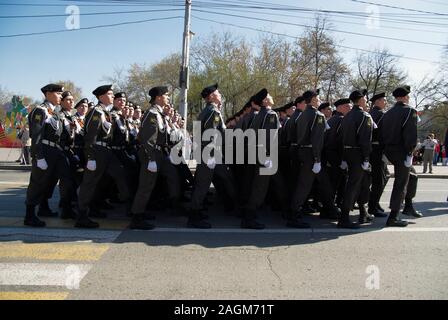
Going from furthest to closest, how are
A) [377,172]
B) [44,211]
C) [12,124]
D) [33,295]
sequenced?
[12,124], [377,172], [44,211], [33,295]

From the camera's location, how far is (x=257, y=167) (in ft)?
19.8

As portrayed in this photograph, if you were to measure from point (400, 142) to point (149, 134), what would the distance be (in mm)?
4068

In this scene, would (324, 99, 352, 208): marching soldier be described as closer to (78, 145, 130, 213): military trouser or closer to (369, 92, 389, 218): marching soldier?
(369, 92, 389, 218): marching soldier

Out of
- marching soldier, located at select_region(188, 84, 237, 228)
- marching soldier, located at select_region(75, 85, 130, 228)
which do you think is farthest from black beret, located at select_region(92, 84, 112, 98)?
marching soldier, located at select_region(188, 84, 237, 228)

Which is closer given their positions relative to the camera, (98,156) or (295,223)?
(98,156)

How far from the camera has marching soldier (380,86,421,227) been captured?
19.7 feet

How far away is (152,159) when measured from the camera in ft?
18.2

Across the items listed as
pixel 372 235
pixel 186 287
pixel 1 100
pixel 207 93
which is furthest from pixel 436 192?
pixel 1 100

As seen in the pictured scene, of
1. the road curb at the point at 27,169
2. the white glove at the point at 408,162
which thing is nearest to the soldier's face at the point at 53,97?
the white glove at the point at 408,162

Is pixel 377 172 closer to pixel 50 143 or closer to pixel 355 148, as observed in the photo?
pixel 355 148

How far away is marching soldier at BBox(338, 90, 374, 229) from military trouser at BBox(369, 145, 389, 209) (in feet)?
3.29

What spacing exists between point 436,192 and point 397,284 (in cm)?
800

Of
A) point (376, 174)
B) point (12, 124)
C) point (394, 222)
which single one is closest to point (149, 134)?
point (394, 222)

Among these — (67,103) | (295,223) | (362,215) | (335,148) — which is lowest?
(295,223)
